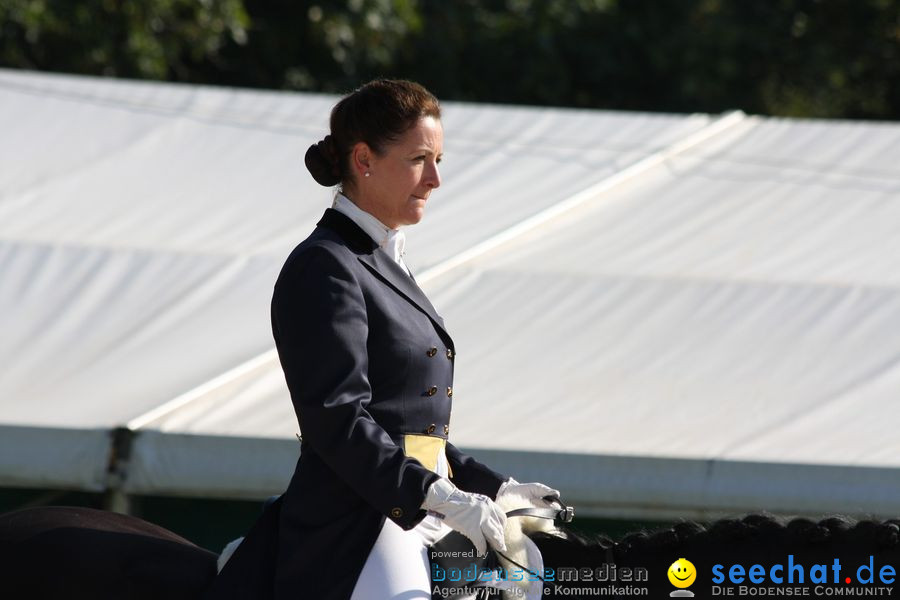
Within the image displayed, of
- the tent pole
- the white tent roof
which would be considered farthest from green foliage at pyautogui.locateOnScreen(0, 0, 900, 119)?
the tent pole

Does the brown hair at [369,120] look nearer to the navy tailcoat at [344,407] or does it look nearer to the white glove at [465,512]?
the navy tailcoat at [344,407]

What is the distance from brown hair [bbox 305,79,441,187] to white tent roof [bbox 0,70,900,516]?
1279 millimetres

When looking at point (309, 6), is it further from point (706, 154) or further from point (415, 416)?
point (415, 416)

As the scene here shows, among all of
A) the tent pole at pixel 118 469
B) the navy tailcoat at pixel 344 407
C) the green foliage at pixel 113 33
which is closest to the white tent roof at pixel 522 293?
the tent pole at pixel 118 469

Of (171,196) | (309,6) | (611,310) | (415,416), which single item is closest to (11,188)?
(171,196)

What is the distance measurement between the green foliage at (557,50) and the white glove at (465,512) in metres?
7.33

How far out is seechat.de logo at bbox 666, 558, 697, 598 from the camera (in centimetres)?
193

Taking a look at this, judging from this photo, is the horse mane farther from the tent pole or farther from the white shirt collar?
the tent pole

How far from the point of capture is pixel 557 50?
32.3 feet

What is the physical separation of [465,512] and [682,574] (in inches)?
15.0

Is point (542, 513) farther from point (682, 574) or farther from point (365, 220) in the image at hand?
point (365, 220)

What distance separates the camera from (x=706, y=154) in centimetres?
520

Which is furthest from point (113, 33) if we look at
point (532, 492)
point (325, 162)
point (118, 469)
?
point (532, 492)

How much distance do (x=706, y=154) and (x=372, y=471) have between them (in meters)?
3.69
